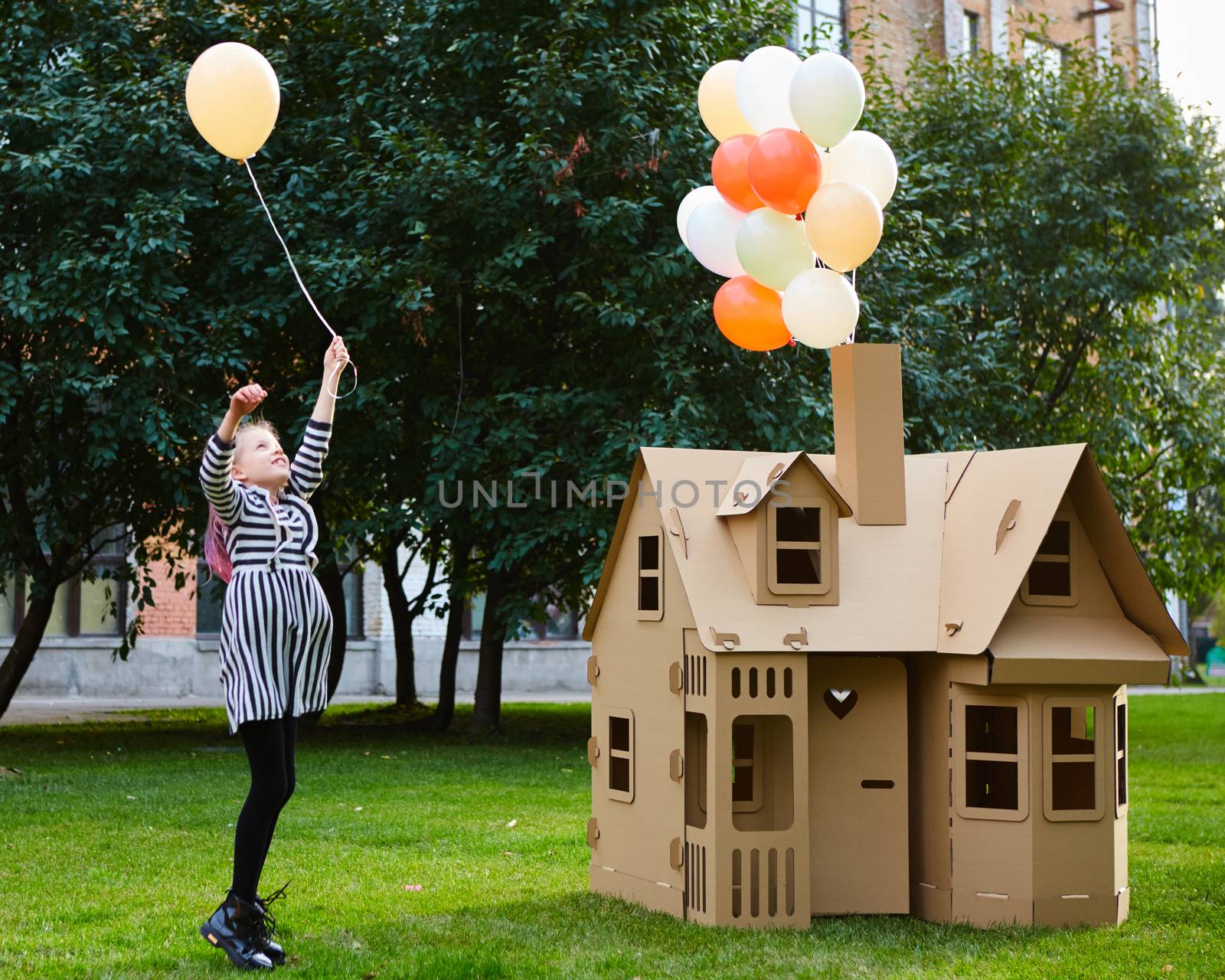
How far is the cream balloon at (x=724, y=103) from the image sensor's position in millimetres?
7051

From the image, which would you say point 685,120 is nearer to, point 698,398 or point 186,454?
point 698,398

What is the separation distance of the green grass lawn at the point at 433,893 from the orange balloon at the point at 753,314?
2.71 m

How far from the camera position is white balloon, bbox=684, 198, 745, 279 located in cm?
664

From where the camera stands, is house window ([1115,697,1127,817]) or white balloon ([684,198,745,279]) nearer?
house window ([1115,697,1127,817])

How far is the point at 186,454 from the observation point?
12.3 metres

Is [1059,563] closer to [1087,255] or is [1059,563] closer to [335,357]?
[335,357]

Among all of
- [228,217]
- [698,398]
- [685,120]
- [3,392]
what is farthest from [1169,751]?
[3,392]

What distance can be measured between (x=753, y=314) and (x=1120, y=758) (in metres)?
2.59

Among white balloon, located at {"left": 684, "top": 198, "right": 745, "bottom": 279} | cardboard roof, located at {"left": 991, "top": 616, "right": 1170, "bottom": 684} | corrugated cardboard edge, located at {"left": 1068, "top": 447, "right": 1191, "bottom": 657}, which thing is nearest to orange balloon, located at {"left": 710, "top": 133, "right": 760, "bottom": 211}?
white balloon, located at {"left": 684, "top": 198, "right": 745, "bottom": 279}

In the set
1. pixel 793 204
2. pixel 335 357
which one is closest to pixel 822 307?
pixel 793 204

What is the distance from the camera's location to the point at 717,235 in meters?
6.69

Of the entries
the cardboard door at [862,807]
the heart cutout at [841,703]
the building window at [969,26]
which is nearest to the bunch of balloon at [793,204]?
the heart cutout at [841,703]

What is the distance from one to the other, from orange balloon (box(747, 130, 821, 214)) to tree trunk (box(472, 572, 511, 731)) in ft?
28.6

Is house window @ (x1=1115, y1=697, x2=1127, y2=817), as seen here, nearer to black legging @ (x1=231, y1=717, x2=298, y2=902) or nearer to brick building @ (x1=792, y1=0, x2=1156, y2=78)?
black legging @ (x1=231, y1=717, x2=298, y2=902)
